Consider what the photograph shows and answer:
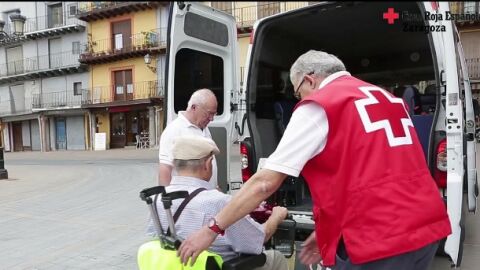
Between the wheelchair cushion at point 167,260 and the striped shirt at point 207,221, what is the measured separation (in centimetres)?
13

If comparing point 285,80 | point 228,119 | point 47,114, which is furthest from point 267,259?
point 47,114

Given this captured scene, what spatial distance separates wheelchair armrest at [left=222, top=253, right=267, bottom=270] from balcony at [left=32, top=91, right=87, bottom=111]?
33.1 meters

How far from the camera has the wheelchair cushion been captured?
2.15m

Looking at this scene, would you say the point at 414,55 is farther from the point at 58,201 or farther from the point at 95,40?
the point at 95,40

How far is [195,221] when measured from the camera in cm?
235

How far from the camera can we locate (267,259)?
265cm

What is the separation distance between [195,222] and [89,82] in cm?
3352

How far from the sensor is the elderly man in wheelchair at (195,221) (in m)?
2.25

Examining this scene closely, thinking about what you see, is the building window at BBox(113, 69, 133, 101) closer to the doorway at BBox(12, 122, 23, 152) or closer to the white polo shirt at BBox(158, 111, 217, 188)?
the doorway at BBox(12, 122, 23, 152)

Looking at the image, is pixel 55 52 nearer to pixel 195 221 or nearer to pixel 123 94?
pixel 123 94

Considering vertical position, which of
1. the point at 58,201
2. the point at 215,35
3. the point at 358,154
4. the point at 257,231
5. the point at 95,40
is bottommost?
the point at 58,201

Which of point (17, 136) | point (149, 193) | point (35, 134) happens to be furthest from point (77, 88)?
point (149, 193)

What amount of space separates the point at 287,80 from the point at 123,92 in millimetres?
27874

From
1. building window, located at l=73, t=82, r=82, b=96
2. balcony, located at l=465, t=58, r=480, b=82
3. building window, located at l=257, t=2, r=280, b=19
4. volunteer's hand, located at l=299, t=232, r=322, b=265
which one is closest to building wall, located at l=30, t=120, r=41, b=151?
building window, located at l=73, t=82, r=82, b=96
